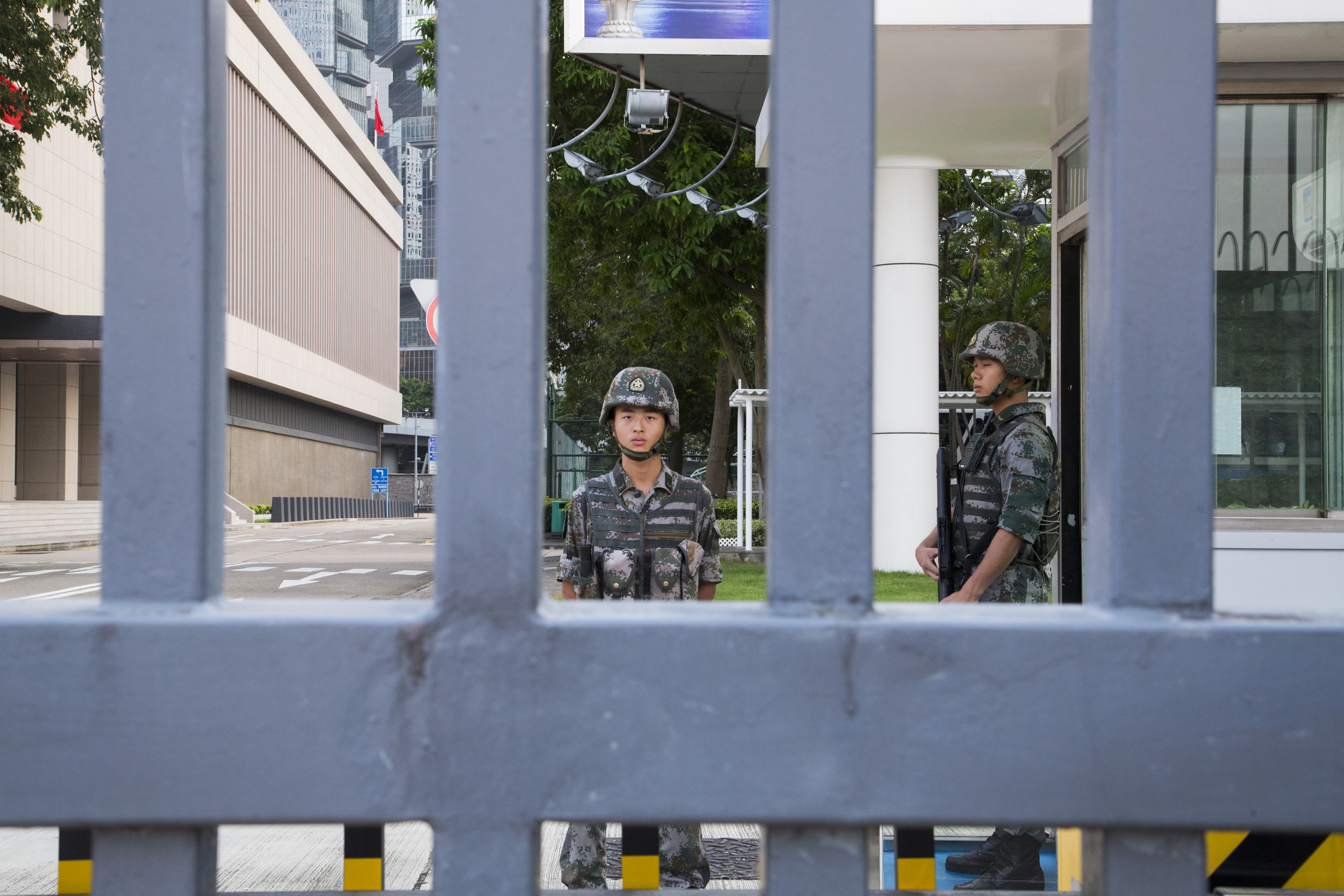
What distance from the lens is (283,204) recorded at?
145 feet

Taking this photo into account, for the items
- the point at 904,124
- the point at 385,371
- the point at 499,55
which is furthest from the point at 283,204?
the point at 499,55

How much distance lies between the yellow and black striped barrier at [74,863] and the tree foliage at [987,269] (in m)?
16.9

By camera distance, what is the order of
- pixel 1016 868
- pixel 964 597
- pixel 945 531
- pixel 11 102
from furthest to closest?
pixel 11 102, pixel 945 531, pixel 964 597, pixel 1016 868

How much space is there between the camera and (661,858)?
3.25 meters

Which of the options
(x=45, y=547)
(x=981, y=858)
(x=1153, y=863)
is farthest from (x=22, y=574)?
(x=1153, y=863)

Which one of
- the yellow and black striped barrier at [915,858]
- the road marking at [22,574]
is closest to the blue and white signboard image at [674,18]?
the yellow and black striped barrier at [915,858]

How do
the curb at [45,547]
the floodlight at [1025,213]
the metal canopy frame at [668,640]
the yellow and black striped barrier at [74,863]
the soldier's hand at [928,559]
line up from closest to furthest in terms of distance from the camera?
the metal canopy frame at [668,640], the yellow and black striped barrier at [74,863], the soldier's hand at [928,559], the floodlight at [1025,213], the curb at [45,547]

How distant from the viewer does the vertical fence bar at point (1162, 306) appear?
1.27 meters

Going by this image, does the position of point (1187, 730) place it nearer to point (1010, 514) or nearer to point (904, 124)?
point (1010, 514)

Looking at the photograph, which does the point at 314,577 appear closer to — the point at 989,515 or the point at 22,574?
the point at 22,574

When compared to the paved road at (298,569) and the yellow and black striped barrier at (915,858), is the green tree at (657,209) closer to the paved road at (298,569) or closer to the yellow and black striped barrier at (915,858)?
the paved road at (298,569)

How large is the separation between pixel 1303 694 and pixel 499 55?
50.2 inches

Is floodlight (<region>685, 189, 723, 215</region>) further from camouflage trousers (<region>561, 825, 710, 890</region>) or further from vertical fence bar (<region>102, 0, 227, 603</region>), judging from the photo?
vertical fence bar (<region>102, 0, 227, 603</region>)

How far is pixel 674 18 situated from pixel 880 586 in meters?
6.03
